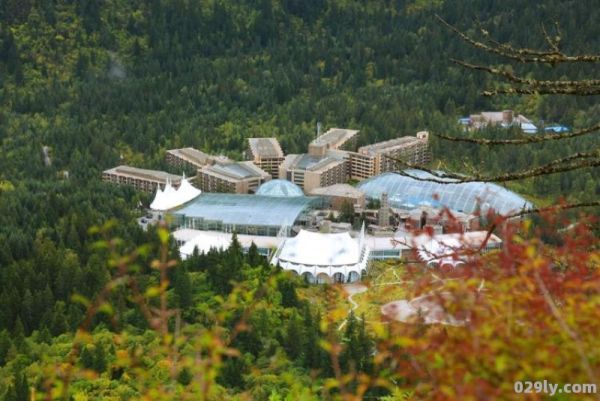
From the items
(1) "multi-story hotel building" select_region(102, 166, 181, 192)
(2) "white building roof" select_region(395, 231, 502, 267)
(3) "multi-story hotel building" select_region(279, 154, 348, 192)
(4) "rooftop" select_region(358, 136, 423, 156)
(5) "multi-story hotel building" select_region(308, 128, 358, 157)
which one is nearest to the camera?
(2) "white building roof" select_region(395, 231, 502, 267)

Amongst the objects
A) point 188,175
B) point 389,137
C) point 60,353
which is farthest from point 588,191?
point 60,353

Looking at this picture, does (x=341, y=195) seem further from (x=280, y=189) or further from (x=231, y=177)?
(x=231, y=177)

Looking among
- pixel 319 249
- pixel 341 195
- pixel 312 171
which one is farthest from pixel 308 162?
pixel 319 249

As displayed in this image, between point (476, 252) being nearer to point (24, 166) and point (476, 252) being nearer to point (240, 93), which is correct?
point (24, 166)

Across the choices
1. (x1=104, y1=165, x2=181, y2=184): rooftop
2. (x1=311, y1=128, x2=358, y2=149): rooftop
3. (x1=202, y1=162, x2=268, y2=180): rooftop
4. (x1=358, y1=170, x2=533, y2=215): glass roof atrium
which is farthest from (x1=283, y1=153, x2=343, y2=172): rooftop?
(x1=104, y1=165, x2=181, y2=184): rooftop

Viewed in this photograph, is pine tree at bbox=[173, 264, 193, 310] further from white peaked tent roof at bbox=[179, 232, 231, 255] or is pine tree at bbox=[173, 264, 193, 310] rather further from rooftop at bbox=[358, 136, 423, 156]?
rooftop at bbox=[358, 136, 423, 156]

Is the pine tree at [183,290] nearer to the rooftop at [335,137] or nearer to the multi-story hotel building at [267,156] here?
the multi-story hotel building at [267,156]
